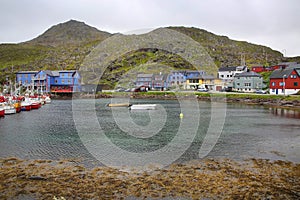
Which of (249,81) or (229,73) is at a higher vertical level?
(229,73)

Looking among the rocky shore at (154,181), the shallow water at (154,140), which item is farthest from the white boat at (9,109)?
the rocky shore at (154,181)

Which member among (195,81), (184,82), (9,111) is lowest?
(9,111)

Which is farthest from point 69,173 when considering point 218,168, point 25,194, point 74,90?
point 74,90

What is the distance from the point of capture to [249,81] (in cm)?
7056

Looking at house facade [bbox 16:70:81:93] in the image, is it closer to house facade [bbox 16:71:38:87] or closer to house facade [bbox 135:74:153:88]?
house facade [bbox 16:71:38:87]

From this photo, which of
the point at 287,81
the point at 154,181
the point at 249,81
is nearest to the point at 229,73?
the point at 249,81

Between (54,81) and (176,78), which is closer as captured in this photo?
(54,81)

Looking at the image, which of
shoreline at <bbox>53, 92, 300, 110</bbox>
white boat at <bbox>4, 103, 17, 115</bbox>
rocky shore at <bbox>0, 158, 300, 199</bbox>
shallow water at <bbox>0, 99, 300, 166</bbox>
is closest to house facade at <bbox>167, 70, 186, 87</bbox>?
shoreline at <bbox>53, 92, 300, 110</bbox>

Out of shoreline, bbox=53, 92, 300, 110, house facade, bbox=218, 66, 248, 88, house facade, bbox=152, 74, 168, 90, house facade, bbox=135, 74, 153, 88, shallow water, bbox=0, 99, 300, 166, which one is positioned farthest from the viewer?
house facade, bbox=135, 74, 153, 88

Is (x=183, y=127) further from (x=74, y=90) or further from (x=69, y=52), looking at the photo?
(x=69, y=52)

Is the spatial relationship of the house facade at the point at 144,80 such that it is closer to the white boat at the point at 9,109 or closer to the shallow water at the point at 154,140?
the white boat at the point at 9,109

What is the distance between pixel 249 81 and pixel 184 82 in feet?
88.0

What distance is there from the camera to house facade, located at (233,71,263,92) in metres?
69.9

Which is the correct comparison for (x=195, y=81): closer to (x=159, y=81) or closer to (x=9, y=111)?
(x=159, y=81)
